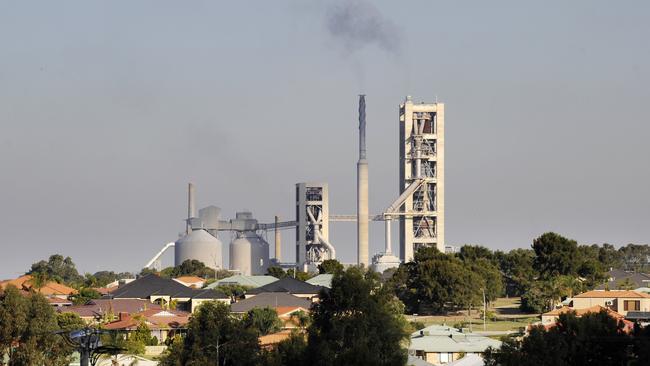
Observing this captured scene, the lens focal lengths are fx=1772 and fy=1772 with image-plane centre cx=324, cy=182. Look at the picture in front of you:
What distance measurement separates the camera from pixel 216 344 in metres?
82.2

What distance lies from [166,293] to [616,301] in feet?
135

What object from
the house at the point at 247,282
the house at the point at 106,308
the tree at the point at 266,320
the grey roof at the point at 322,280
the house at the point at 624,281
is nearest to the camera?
the tree at the point at 266,320

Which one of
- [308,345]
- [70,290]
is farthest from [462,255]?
[308,345]

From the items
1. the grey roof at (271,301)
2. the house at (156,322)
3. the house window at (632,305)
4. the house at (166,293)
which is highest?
the house at (166,293)

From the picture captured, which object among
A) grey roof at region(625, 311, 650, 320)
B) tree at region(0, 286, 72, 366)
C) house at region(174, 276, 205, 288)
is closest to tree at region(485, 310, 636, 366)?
tree at region(0, 286, 72, 366)

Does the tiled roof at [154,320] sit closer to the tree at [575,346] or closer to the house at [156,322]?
the house at [156,322]

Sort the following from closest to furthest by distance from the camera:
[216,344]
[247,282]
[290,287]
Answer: [216,344], [290,287], [247,282]

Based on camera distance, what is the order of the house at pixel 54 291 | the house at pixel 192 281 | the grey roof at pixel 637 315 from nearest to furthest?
the grey roof at pixel 637 315 → the house at pixel 54 291 → the house at pixel 192 281

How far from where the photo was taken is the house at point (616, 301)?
387 feet

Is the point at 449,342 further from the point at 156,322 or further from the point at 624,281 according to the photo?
the point at 624,281

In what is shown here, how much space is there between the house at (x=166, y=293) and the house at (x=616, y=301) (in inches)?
1168

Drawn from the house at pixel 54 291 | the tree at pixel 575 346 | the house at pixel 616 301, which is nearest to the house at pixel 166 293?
the house at pixel 54 291

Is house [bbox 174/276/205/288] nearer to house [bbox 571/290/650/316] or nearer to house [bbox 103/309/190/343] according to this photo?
house [bbox 103/309/190/343]

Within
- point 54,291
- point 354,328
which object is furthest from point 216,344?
point 54,291
